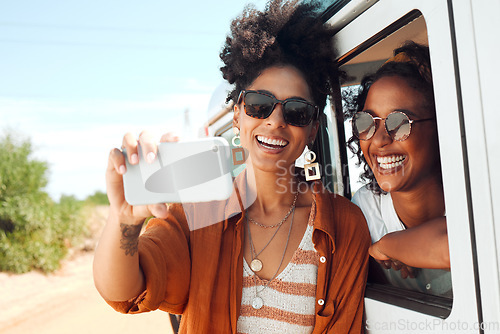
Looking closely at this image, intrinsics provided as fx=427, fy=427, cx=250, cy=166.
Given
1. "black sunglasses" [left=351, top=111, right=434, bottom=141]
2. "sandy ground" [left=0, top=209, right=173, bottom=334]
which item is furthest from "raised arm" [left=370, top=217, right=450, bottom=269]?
"sandy ground" [left=0, top=209, right=173, bottom=334]

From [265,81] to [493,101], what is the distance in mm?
1051

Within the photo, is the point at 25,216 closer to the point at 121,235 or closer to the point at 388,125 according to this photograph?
the point at 121,235

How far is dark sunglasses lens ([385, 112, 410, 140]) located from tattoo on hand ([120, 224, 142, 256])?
1.07 meters

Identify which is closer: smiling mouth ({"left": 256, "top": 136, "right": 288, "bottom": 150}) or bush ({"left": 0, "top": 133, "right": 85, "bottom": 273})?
smiling mouth ({"left": 256, "top": 136, "right": 288, "bottom": 150})

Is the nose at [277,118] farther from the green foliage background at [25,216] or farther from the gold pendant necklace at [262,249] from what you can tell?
the green foliage background at [25,216]

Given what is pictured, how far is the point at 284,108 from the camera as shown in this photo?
1885 millimetres

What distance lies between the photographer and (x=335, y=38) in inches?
76.7

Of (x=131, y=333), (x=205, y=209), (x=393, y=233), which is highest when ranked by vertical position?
(x=205, y=209)

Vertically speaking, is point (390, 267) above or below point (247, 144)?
below

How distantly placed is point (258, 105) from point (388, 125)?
0.56 metres

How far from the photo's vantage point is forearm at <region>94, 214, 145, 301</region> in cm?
144

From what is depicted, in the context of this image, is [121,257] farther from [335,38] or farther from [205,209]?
[335,38]

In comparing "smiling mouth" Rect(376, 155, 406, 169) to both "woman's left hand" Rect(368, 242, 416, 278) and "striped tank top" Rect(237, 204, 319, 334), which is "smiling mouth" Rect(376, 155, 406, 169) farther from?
"striped tank top" Rect(237, 204, 319, 334)

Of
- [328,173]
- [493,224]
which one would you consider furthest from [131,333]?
[493,224]
